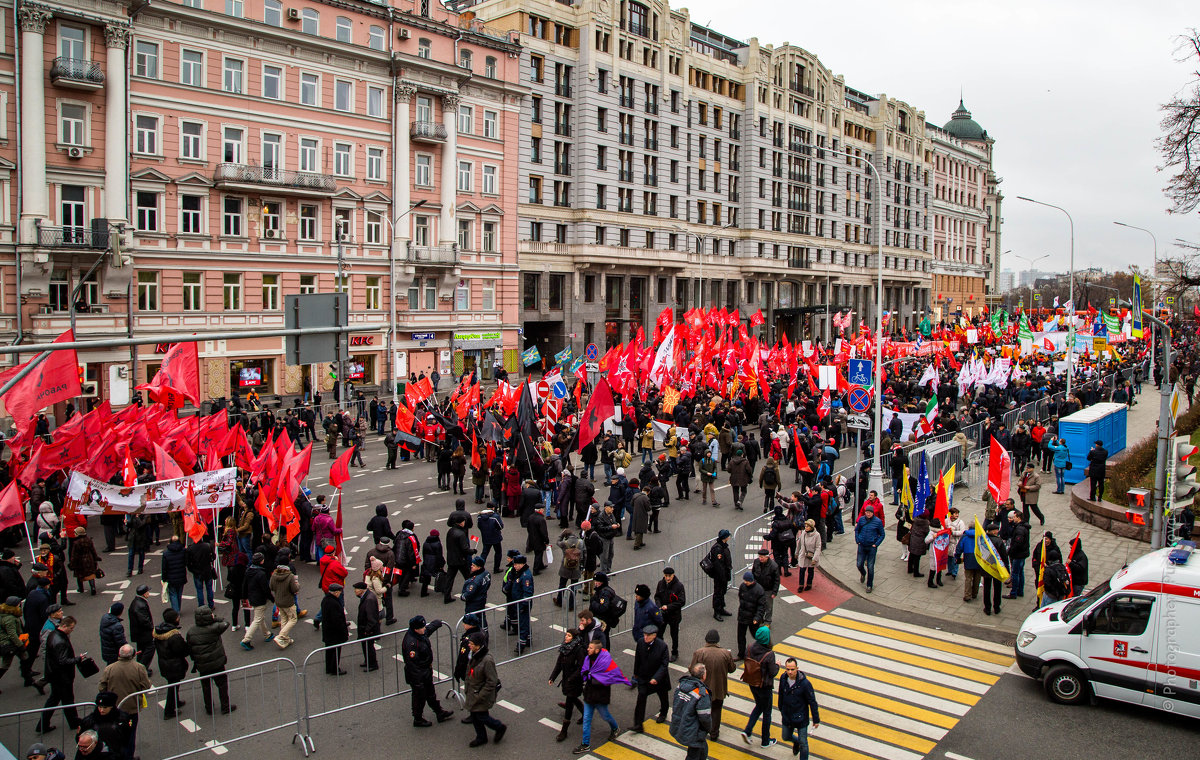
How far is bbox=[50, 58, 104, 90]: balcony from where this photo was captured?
1284 inches

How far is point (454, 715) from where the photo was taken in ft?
37.0

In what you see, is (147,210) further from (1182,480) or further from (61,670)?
(1182,480)

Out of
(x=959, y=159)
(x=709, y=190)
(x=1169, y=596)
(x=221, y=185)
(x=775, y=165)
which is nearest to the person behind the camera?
(x=1169, y=596)

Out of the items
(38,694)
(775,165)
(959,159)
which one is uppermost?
(959,159)

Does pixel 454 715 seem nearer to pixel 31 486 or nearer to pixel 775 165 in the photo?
pixel 31 486

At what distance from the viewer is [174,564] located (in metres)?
13.9

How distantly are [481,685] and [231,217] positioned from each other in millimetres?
34028

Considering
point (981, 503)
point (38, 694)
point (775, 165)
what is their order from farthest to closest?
1. point (775, 165)
2. point (981, 503)
3. point (38, 694)

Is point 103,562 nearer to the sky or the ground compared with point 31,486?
nearer to the ground

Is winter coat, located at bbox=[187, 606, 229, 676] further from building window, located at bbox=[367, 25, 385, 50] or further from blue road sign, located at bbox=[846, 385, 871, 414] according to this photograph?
building window, located at bbox=[367, 25, 385, 50]

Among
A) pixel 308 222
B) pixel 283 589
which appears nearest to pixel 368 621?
pixel 283 589

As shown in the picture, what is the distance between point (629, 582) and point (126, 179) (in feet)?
97.1

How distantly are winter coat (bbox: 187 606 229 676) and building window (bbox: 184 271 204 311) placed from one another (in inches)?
1184

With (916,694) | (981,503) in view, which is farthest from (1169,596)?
(981,503)
